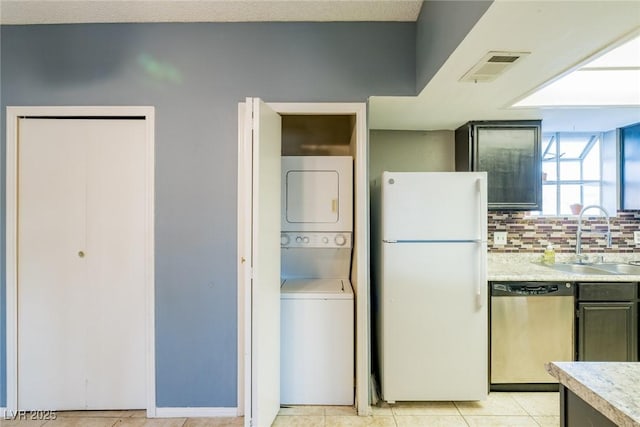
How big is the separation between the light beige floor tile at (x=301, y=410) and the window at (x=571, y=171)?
8.31 feet

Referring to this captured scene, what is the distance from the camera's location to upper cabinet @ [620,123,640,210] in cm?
273

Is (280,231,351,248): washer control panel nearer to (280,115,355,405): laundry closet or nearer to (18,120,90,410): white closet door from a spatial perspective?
(280,115,355,405): laundry closet

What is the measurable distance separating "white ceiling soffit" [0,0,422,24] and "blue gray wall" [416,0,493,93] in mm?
172

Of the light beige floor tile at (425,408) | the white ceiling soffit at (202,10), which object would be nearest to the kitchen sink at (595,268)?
the light beige floor tile at (425,408)

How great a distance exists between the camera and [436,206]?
2.21 metres

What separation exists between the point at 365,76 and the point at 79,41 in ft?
6.12

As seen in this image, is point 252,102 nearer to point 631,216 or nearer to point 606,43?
point 606,43

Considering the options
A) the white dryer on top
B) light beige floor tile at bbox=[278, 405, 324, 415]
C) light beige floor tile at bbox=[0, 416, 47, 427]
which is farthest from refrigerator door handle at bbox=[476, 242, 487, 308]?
light beige floor tile at bbox=[0, 416, 47, 427]

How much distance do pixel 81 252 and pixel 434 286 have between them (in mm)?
2335

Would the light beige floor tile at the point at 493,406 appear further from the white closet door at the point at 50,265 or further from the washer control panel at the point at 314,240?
the white closet door at the point at 50,265

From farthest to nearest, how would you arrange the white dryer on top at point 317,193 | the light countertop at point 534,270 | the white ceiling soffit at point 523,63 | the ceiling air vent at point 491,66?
the white dryer on top at point 317,193 < the light countertop at point 534,270 < the ceiling air vent at point 491,66 < the white ceiling soffit at point 523,63

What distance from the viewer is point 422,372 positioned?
2244 millimetres

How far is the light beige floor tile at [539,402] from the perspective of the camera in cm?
223

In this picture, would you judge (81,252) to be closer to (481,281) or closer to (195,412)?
(195,412)
